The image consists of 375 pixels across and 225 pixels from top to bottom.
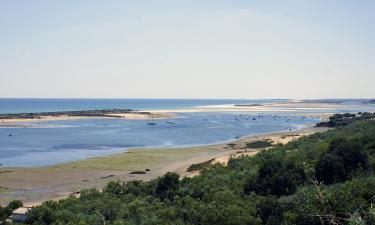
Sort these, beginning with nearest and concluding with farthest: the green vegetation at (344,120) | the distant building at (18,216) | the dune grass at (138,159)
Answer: the distant building at (18,216) → the dune grass at (138,159) → the green vegetation at (344,120)

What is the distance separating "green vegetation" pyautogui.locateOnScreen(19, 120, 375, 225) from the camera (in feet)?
46.9

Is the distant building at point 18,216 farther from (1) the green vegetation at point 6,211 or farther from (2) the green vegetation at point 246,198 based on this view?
(2) the green vegetation at point 246,198

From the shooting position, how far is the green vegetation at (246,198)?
1428 centimetres

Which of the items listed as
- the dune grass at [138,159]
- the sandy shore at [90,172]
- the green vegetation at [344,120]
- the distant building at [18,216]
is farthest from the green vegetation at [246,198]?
the green vegetation at [344,120]

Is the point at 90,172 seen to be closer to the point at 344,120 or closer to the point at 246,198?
the point at 246,198

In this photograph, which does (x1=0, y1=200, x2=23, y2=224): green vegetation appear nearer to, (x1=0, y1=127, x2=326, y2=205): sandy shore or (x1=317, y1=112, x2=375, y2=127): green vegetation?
(x1=0, y1=127, x2=326, y2=205): sandy shore

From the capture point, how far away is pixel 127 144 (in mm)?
62188

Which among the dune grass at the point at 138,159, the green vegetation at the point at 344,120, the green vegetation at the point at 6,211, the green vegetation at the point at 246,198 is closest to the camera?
the green vegetation at the point at 246,198

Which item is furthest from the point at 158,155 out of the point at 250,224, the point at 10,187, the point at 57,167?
the point at 250,224

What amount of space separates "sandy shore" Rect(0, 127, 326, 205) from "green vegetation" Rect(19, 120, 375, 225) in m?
8.45

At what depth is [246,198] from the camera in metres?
18.3

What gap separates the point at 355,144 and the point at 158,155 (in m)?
29.8

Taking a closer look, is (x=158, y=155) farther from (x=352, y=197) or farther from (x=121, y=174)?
(x=352, y=197)

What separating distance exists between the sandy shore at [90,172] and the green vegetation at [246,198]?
27.7 ft
